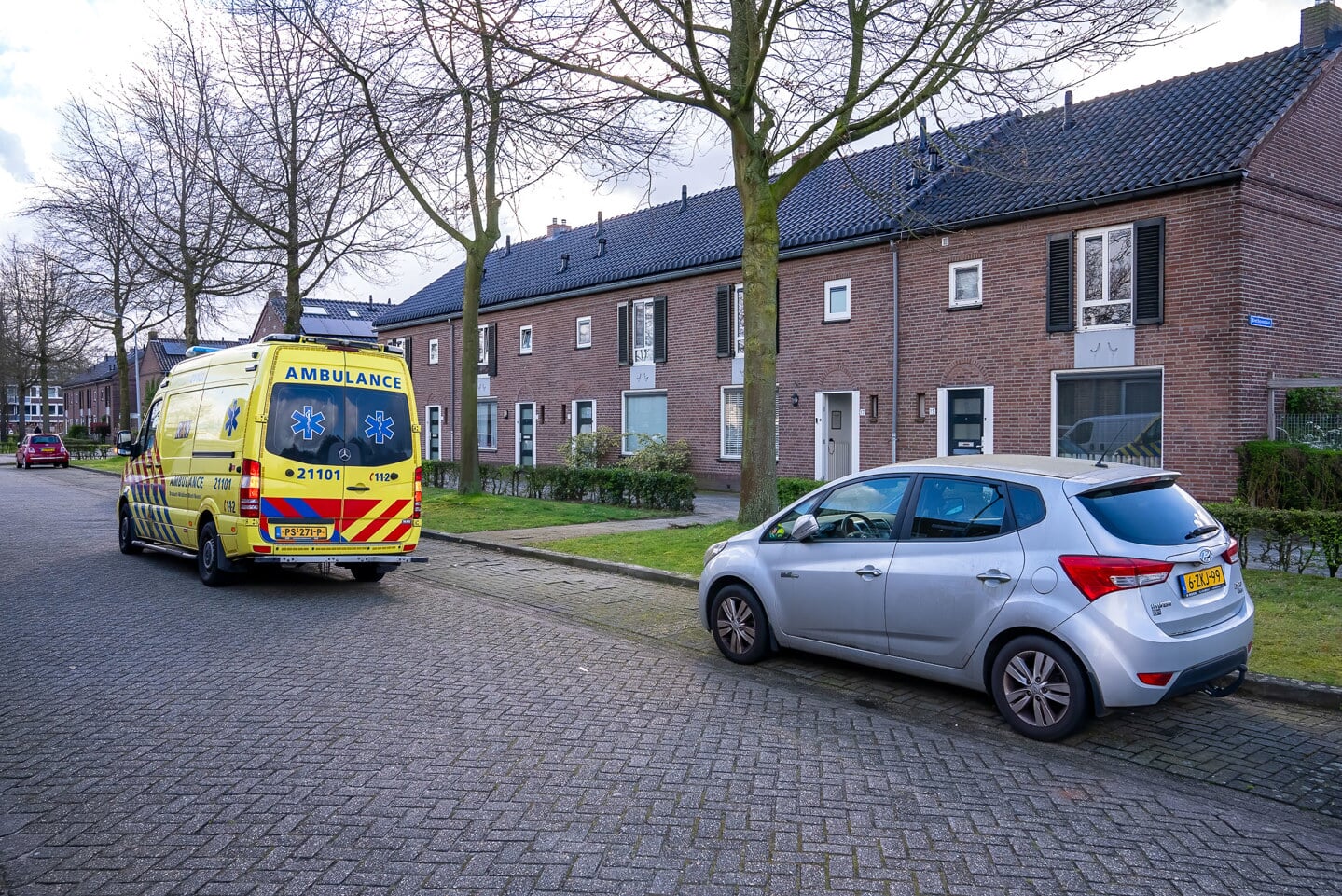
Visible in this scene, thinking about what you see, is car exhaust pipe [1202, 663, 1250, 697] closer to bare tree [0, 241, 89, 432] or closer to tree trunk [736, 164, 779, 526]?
tree trunk [736, 164, 779, 526]

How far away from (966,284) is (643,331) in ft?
33.9

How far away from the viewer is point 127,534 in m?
13.0

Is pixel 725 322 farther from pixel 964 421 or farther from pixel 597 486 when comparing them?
pixel 964 421

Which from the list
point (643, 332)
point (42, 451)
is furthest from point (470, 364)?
point (42, 451)

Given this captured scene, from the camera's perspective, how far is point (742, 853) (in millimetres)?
3850

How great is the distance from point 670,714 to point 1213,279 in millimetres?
14033

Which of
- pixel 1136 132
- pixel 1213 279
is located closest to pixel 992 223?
pixel 1136 132

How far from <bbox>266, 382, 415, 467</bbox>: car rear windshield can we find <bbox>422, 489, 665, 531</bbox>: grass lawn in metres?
4.63

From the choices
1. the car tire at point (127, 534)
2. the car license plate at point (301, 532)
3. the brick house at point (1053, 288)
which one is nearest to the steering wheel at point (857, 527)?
the car license plate at point (301, 532)

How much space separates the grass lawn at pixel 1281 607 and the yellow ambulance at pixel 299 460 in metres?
2.88

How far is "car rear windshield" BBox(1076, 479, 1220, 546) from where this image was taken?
5.31 meters

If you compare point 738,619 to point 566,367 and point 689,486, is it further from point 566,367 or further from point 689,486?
point 566,367

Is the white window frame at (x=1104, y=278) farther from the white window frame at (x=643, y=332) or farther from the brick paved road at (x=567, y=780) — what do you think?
the brick paved road at (x=567, y=780)

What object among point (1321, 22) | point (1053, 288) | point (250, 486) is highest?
point (1321, 22)
